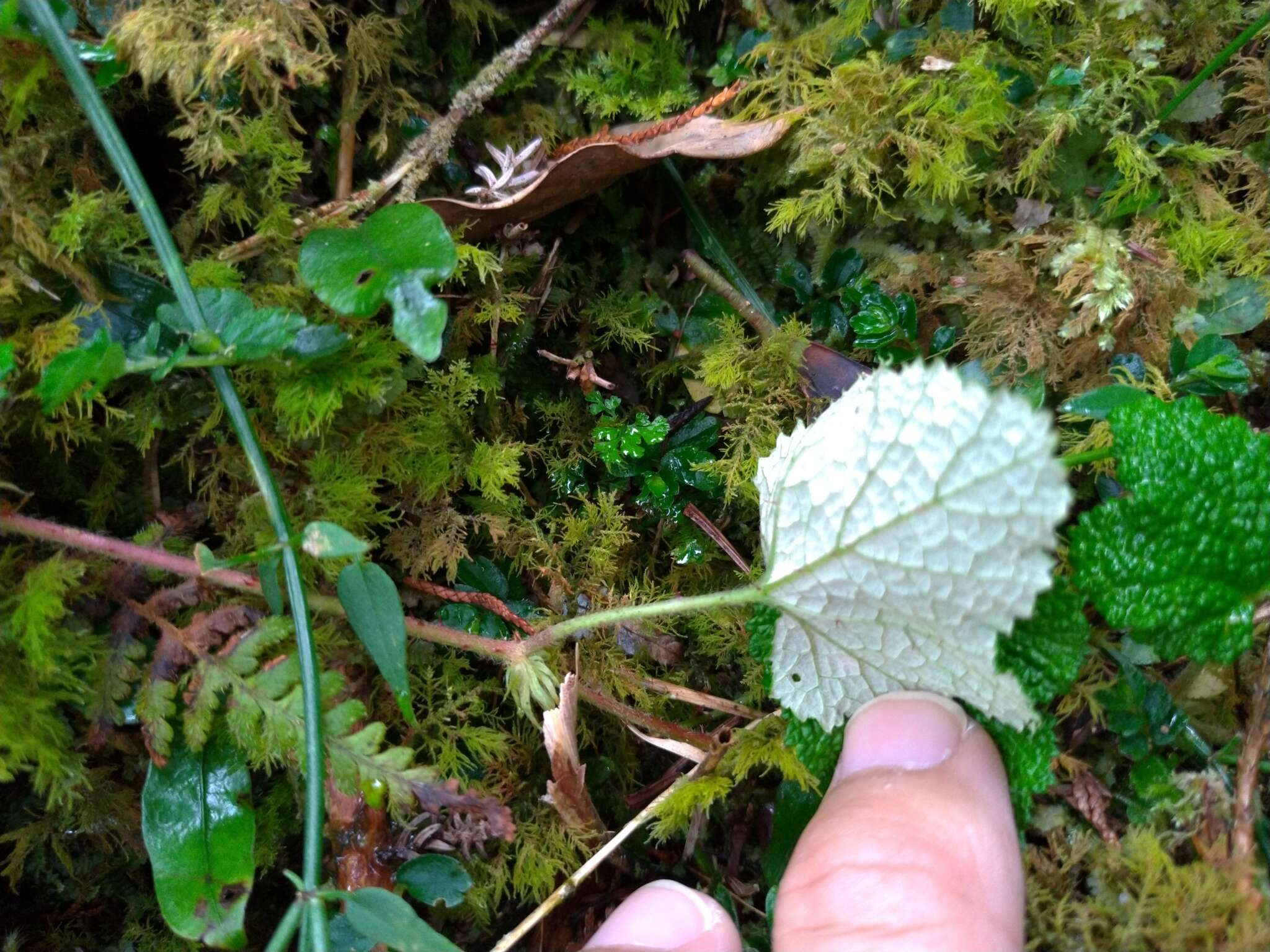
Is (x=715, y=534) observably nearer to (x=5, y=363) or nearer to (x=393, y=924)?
(x=393, y=924)

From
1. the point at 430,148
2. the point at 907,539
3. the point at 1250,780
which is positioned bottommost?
the point at 1250,780

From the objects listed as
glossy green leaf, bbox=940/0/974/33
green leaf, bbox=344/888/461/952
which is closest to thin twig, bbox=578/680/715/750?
green leaf, bbox=344/888/461/952

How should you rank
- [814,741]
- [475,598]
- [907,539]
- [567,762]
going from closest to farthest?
[907,539] → [814,741] → [567,762] → [475,598]

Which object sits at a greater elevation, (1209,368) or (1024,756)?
(1209,368)

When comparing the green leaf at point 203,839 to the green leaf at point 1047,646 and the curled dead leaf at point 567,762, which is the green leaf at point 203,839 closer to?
the curled dead leaf at point 567,762

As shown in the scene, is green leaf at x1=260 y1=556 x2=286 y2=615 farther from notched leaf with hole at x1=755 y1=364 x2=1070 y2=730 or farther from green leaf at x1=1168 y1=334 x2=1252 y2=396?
green leaf at x1=1168 y1=334 x2=1252 y2=396

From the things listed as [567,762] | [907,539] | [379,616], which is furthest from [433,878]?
[907,539]

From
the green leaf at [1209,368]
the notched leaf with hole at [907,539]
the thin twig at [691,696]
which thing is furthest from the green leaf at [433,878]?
the green leaf at [1209,368]

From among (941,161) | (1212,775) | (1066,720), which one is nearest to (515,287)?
(941,161)
